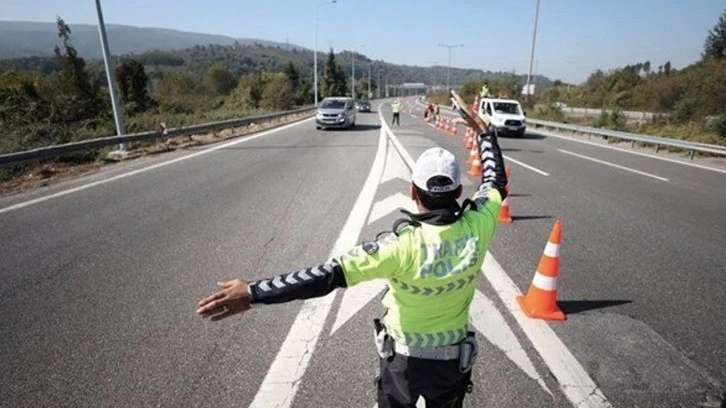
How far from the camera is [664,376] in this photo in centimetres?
337

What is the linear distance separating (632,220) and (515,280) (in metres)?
4.06

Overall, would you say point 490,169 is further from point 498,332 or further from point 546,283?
point 546,283

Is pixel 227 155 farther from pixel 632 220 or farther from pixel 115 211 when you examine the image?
pixel 632 220

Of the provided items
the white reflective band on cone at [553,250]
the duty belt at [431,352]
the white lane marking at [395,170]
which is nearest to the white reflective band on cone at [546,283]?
the white reflective band on cone at [553,250]

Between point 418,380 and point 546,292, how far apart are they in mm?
2577

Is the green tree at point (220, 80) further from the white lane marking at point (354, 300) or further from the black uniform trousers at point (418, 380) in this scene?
the black uniform trousers at point (418, 380)

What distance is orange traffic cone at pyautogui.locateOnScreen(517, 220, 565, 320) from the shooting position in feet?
14.0

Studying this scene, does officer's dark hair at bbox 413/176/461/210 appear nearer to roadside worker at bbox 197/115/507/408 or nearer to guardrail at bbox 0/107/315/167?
roadside worker at bbox 197/115/507/408

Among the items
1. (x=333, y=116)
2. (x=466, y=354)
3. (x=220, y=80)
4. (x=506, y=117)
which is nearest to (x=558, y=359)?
(x=466, y=354)

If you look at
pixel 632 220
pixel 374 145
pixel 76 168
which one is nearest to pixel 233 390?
pixel 632 220

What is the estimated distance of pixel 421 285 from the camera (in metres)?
2.09

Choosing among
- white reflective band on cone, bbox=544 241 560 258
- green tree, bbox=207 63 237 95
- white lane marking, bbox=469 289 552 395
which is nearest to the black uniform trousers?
white lane marking, bbox=469 289 552 395

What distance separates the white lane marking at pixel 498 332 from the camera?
3.45 meters

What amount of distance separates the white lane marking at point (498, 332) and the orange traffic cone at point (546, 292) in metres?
0.35
